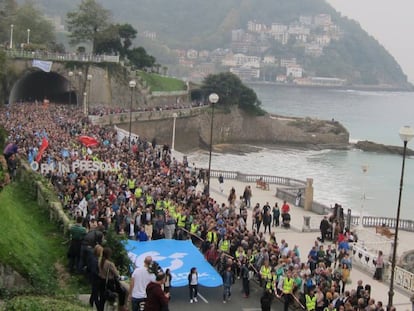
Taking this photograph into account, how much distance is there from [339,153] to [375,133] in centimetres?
3562

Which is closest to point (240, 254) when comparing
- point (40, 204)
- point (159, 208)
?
point (159, 208)

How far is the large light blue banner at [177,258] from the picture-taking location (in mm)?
13938

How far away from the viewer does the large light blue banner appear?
549 inches

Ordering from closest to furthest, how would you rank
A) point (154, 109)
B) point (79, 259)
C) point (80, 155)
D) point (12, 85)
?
point (79, 259) < point (80, 155) < point (12, 85) < point (154, 109)

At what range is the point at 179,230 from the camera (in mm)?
16984

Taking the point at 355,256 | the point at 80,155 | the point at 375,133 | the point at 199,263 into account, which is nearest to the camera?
the point at 199,263

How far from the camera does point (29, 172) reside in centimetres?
1795

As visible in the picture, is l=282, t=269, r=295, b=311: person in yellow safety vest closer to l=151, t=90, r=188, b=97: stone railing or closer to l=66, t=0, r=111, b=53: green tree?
l=151, t=90, r=188, b=97: stone railing

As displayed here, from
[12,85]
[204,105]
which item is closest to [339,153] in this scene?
[204,105]

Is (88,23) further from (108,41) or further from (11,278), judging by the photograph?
(11,278)

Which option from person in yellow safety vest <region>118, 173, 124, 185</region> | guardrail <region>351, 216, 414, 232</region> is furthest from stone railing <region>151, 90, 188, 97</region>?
person in yellow safety vest <region>118, 173, 124, 185</region>

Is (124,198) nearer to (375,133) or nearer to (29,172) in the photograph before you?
(29,172)

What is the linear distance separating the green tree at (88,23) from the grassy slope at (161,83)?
6238 millimetres

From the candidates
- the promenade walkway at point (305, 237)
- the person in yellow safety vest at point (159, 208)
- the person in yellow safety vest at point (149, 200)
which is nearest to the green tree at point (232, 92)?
the promenade walkway at point (305, 237)
